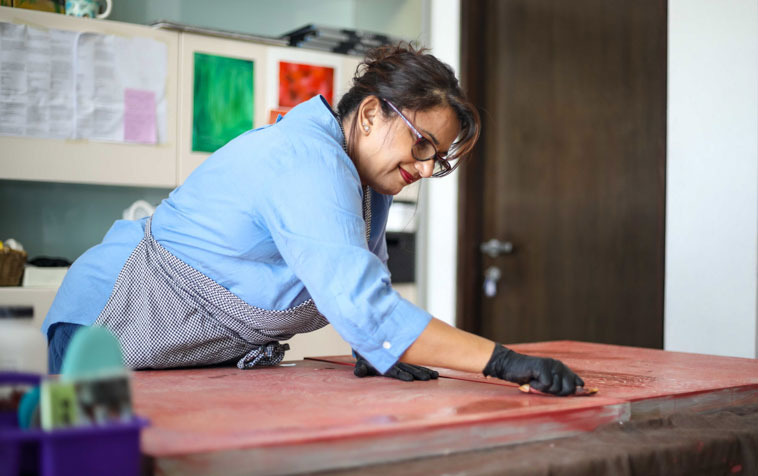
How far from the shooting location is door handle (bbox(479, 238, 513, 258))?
303 cm

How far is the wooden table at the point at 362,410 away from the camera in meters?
0.73

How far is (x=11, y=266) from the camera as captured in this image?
7.73ft

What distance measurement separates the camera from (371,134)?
1.35 metres

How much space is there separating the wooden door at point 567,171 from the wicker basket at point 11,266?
1599 millimetres

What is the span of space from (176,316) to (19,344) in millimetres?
596

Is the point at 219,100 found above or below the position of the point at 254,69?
below

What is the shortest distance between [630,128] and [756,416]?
1668mm

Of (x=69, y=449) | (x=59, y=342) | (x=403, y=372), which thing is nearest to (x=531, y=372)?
(x=403, y=372)

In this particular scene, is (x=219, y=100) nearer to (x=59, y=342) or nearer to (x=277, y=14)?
(x=277, y=14)

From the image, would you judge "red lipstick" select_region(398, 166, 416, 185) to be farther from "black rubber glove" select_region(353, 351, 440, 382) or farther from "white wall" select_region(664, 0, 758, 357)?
"white wall" select_region(664, 0, 758, 357)

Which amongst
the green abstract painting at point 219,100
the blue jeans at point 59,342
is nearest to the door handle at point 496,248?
the green abstract painting at point 219,100

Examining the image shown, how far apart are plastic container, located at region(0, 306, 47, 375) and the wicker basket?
1810 mm

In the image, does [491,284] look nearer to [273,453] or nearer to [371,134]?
[371,134]

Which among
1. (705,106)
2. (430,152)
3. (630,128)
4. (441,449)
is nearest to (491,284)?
(630,128)
